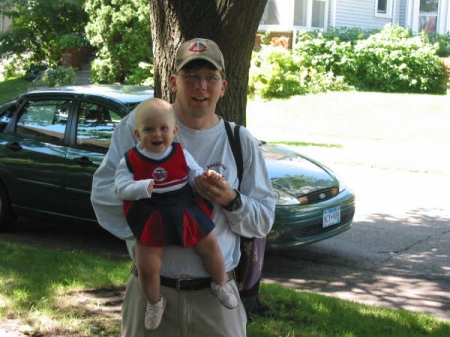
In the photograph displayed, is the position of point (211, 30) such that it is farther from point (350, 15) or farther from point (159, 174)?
point (350, 15)

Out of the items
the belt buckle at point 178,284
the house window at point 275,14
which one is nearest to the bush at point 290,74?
the house window at point 275,14

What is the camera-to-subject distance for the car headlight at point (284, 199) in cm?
664

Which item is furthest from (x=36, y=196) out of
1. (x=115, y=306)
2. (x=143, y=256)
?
(x=143, y=256)

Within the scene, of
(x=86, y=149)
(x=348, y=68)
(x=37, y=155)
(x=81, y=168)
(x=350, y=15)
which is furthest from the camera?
(x=350, y=15)

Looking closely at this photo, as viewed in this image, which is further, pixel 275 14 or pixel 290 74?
pixel 275 14

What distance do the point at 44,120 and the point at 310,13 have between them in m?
18.4

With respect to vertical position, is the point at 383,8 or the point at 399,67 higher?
the point at 383,8

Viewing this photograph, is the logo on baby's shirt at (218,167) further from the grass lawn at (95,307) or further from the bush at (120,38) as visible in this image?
the bush at (120,38)

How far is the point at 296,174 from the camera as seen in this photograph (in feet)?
23.2

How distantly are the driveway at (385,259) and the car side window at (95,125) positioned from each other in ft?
7.00

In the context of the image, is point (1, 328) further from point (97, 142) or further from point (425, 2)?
point (425, 2)

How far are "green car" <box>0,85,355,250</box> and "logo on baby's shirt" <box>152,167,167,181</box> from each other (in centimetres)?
397

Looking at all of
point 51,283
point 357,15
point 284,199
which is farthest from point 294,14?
point 51,283

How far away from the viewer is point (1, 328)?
4727mm
